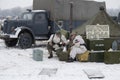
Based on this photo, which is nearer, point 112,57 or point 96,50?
point 112,57

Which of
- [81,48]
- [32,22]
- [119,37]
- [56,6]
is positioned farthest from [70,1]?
[81,48]

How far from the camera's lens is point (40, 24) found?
17.8m

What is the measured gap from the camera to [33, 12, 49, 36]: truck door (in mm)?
17691

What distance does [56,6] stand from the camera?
58.9 ft

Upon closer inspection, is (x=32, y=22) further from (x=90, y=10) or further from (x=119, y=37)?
(x=119, y=37)

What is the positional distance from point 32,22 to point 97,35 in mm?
5384

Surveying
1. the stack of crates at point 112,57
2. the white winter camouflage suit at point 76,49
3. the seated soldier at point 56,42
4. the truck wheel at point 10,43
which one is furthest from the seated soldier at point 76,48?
the truck wheel at point 10,43

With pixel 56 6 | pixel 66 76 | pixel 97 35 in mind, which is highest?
pixel 56 6

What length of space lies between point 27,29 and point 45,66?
6.17m

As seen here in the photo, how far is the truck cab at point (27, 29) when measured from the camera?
54.9 ft

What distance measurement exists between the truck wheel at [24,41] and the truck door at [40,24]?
0.92 m

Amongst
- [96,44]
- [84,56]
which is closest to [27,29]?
[96,44]

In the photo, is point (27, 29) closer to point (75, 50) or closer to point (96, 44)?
point (96, 44)

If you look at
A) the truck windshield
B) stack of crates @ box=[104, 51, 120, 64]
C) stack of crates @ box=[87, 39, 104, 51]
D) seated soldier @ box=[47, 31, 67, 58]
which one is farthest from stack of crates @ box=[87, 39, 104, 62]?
the truck windshield
